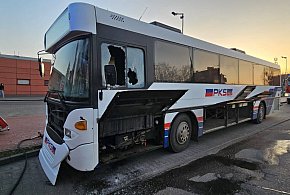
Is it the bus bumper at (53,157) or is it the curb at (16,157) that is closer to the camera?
the bus bumper at (53,157)

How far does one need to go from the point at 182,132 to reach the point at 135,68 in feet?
7.87

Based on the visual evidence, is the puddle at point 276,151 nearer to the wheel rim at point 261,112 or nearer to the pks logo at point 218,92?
the pks logo at point 218,92

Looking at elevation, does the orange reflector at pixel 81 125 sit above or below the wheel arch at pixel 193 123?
above

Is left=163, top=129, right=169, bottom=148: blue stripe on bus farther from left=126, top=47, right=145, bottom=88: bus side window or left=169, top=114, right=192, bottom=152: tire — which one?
left=126, top=47, right=145, bottom=88: bus side window

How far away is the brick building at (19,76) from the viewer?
1236 inches

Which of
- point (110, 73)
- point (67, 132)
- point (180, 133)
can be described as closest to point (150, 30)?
point (110, 73)

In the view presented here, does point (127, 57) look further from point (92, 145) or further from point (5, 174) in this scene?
point (5, 174)

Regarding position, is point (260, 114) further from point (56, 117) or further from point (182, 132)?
point (56, 117)

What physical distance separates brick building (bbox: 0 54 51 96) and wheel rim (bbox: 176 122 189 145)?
96.0 feet

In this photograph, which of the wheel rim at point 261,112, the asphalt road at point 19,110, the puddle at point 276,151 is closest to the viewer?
the puddle at point 276,151

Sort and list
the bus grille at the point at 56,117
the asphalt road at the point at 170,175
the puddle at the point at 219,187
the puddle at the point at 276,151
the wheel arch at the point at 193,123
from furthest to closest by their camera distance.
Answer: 1. the wheel arch at the point at 193,123
2. the puddle at the point at 276,151
3. the bus grille at the point at 56,117
4. the asphalt road at the point at 170,175
5. the puddle at the point at 219,187

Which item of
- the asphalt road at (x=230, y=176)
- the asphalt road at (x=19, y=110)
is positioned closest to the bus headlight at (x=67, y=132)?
the asphalt road at (x=230, y=176)

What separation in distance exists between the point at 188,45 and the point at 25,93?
3376cm

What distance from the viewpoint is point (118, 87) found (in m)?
4.23
